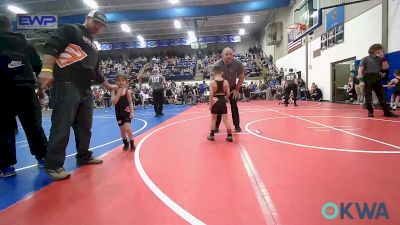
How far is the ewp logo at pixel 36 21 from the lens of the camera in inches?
560

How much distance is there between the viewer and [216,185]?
259 centimetres

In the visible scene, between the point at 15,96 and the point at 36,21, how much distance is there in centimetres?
1356

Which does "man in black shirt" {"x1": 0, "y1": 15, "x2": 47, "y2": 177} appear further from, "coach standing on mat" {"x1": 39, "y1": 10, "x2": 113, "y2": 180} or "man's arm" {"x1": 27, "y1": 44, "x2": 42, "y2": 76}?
"coach standing on mat" {"x1": 39, "y1": 10, "x2": 113, "y2": 180}

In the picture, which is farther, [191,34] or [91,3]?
[191,34]

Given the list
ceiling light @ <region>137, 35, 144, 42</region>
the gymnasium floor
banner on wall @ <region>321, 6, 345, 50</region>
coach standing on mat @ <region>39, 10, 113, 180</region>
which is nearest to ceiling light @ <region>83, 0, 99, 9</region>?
ceiling light @ <region>137, 35, 144, 42</region>

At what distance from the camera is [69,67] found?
313cm

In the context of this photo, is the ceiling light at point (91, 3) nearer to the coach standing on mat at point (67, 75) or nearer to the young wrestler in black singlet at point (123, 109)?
the young wrestler in black singlet at point (123, 109)

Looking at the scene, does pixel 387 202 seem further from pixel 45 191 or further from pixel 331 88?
pixel 331 88

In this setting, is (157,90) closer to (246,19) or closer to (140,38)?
(246,19)

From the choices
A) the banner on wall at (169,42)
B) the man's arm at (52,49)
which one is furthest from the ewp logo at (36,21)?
the banner on wall at (169,42)

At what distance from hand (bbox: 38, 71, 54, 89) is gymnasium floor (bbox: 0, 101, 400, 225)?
1015 millimetres

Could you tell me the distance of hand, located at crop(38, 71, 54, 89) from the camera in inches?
110

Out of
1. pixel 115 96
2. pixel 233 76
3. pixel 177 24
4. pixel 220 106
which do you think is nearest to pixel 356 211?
pixel 220 106

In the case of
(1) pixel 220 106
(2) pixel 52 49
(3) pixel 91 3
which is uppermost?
(3) pixel 91 3
